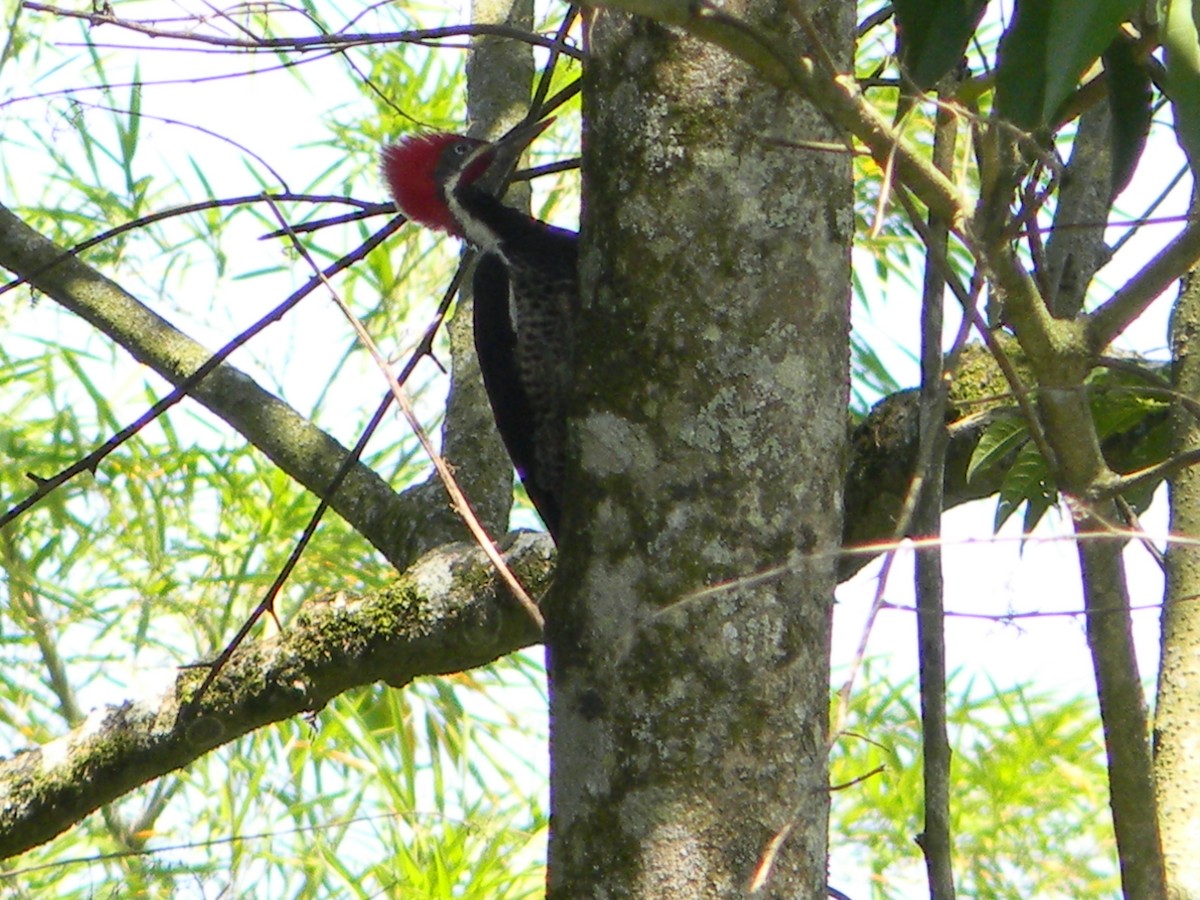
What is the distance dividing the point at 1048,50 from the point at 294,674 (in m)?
1.40

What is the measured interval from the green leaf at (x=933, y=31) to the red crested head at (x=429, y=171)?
155 cm

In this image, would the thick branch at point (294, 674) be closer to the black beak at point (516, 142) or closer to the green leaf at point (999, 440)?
the green leaf at point (999, 440)

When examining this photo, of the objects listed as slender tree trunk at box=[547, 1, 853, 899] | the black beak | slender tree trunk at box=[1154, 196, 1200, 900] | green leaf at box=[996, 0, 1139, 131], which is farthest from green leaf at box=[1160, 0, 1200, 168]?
the black beak

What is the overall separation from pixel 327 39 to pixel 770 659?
30.4 inches

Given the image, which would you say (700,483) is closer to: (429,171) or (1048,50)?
(1048,50)

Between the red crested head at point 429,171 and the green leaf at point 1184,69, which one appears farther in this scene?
the red crested head at point 429,171

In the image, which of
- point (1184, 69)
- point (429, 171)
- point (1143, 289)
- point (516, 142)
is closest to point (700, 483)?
point (1143, 289)

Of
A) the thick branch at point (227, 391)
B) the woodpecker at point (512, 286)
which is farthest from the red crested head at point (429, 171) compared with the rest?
the thick branch at point (227, 391)

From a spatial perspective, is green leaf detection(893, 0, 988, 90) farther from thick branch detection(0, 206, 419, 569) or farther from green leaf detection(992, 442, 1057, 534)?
thick branch detection(0, 206, 419, 569)

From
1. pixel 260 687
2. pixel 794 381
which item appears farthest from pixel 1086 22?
pixel 260 687

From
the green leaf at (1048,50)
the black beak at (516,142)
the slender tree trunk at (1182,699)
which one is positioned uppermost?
the black beak at (516,142)

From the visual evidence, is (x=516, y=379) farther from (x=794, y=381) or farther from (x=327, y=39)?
(x=794, y=381)

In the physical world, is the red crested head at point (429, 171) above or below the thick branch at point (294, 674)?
above

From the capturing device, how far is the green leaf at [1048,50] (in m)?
0.93
